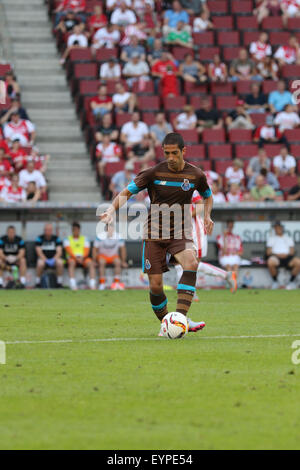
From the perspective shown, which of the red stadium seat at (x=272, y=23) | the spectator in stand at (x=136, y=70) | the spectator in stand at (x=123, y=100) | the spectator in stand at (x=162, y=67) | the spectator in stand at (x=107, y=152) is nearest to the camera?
the spectator in stand at (x=107, y=152)

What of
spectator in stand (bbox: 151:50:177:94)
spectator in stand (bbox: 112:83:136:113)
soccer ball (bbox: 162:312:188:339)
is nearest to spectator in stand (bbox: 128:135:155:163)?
spectator in stand (bbox: 112:83:136:113)

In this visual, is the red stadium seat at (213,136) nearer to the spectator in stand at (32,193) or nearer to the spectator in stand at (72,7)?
the spectator in stand at (32,193)

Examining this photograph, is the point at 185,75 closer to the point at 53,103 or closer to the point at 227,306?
the point at 53,103

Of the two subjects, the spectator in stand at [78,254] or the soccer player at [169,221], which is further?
the spectator in stand at [78,254]

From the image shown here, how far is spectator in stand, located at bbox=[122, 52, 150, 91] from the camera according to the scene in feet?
83.3

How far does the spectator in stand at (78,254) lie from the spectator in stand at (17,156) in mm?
2104

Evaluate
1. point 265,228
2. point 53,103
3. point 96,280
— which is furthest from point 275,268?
point 53,103

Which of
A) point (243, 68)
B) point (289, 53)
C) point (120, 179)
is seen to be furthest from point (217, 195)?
point (289, 53)

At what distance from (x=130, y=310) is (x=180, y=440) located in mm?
8953

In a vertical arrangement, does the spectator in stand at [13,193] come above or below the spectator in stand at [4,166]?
below

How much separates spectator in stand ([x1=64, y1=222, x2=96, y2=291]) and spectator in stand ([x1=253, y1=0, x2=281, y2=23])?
10.7 meters

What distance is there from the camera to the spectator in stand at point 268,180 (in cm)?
2264

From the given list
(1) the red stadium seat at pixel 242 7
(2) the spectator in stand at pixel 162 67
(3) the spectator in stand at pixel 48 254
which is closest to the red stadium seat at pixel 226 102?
(2) the spectator in stand at pixel 162 67

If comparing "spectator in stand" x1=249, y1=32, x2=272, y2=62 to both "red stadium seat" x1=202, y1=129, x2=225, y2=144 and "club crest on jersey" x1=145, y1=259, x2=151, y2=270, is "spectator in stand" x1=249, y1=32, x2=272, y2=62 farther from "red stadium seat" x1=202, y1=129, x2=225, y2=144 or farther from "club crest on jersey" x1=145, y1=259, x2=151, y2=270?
"club crest on jersey" x1=145, y1=259, x2=151, y2=270
